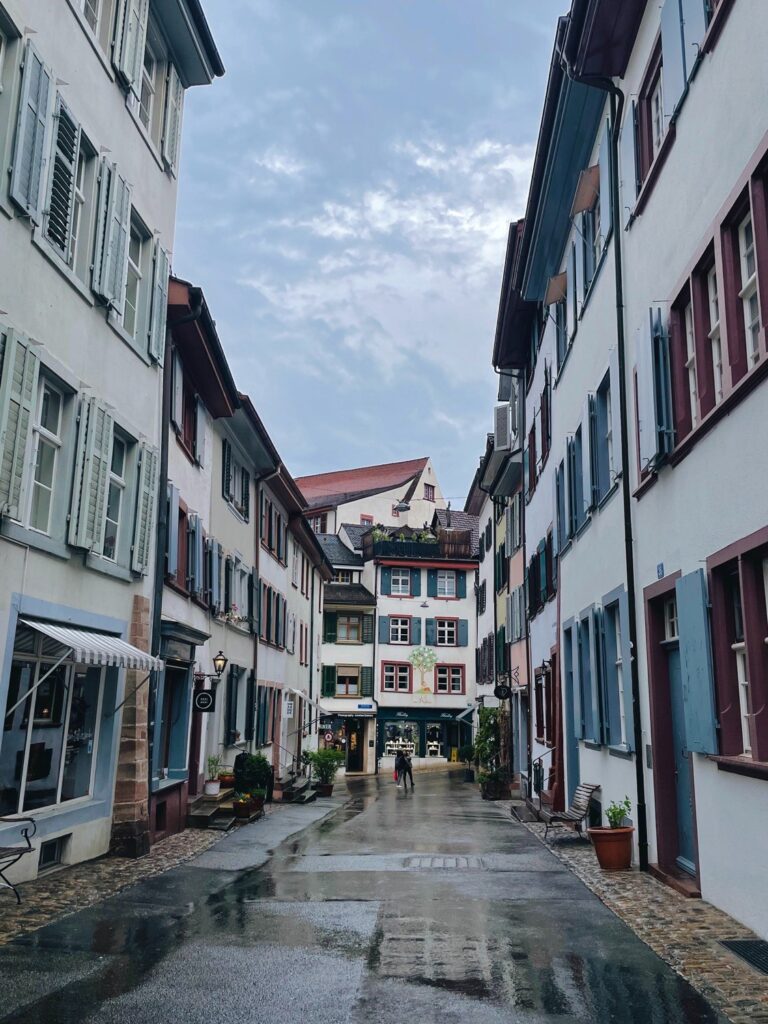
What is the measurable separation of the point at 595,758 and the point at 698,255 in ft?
27.2

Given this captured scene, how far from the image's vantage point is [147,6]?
14320 millimetres

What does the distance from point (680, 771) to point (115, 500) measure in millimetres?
7809

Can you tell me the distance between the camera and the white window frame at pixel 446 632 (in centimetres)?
5359

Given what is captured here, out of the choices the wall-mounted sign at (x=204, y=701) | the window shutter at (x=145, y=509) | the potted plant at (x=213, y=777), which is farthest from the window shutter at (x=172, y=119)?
the potted plant at (x=213, y=777)

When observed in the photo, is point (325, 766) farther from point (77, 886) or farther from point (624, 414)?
point (624, 414)

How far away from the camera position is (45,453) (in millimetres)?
11219

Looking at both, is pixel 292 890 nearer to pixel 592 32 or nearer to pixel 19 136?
pixel 19 136

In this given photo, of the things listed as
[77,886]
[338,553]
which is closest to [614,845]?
[77,886]

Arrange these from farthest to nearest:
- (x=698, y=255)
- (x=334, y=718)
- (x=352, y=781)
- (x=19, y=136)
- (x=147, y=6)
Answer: (x=334, y=718), (x=352, y=781), (x=147, y=6), (x=19, y=136), (x=698, y=255)

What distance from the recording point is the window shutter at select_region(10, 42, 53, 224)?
9.80 meters

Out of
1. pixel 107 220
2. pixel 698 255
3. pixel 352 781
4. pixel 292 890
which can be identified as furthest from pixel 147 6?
pixel 352 781

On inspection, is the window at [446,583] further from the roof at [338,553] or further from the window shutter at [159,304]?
the window shutter at [159,304]

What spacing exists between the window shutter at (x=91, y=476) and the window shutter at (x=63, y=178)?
1853 millimetres

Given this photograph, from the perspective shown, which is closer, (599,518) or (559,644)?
(599,518)
